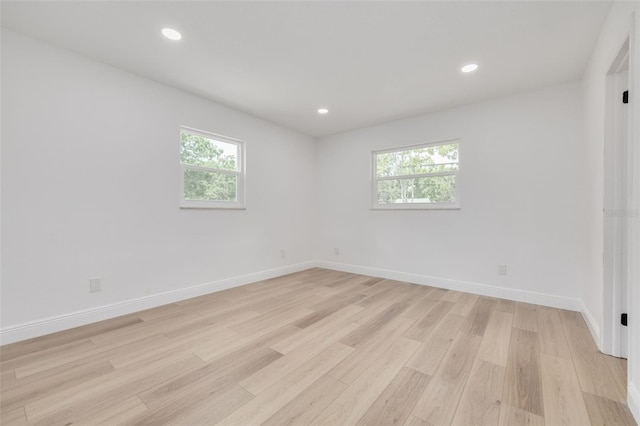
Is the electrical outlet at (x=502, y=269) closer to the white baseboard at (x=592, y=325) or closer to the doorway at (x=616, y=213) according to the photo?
the white baseboard at (x=592, y=325)

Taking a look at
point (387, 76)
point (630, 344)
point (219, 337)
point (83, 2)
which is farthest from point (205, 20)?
point (630, 344)

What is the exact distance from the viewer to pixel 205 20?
2.01 metres

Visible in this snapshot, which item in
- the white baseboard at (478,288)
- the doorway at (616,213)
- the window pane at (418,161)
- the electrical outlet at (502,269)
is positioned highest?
the window pane at (418,161)

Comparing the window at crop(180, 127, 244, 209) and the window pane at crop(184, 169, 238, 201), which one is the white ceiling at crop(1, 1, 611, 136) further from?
the window pane at crop(184, 169, 238, 201)

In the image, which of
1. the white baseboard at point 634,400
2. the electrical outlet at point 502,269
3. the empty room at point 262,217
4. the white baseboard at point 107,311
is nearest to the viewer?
the white baseboard at point 634,400

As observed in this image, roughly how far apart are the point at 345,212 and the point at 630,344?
368 cm

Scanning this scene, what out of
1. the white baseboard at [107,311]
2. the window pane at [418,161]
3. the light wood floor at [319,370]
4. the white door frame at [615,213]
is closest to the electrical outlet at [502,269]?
the light wood floor at [319,370]

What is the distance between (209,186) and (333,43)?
2.36 meters

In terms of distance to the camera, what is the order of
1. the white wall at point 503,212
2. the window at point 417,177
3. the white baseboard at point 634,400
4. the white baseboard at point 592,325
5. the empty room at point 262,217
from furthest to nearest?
1. the window at point 417,177
2. the white wall at point 503,212
3. the white baseboard at point 592,325
4. the empty room at point 262,217
5. the white baseboard at point 634,400

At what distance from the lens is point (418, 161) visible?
404 cm

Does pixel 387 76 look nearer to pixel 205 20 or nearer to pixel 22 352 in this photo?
pixel 205 20

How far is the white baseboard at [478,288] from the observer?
2914mm

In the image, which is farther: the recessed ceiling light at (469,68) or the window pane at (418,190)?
the window pane at (418,190)

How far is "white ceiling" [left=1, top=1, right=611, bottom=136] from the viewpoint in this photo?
1899mm
